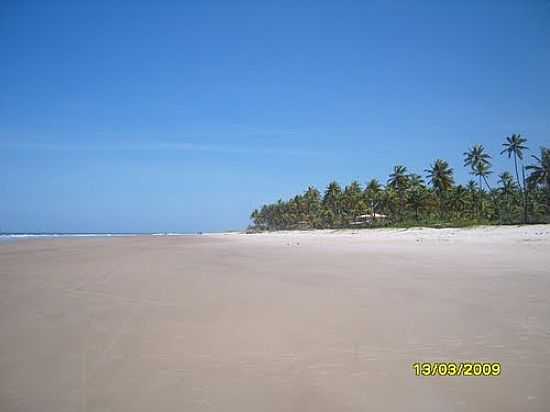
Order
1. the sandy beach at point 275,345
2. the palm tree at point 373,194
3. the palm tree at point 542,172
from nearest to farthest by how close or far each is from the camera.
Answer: the sandy beach at point 275,345, the palm tree at point 542,172, the palm tree at point 373,194

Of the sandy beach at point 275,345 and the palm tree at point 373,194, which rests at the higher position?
the palm tree at point 373,194

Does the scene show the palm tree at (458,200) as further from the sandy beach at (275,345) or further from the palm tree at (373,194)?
the sandy beach at (275,345)

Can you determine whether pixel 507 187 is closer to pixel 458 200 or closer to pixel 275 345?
pixel 458 200

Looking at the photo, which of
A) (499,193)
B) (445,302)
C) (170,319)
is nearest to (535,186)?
(499,193)

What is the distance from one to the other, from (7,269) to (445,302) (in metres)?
13.4

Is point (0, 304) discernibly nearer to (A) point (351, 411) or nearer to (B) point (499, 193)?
(A) point (351, 411)

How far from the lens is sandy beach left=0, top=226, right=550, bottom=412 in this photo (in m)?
3.07

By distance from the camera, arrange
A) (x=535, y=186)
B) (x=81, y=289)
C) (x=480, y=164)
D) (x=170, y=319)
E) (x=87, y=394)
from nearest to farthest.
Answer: (x=87, y=394) → (x=170, y=319) → (x=81, y=289) → (x=535, y=186) → (x=480, y=164)

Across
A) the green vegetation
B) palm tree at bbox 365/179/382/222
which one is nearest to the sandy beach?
the green vegetation

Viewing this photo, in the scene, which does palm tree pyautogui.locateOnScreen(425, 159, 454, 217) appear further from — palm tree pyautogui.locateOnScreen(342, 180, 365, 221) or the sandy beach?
the sandy beach

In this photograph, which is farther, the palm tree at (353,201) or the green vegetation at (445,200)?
the palm tree at (353,201)

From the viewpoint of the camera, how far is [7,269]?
11875 mm

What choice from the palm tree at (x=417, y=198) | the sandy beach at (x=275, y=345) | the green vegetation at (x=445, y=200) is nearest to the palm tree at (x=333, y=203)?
the green vegetation at (x=445, y=200)

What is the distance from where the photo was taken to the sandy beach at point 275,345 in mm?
3070
